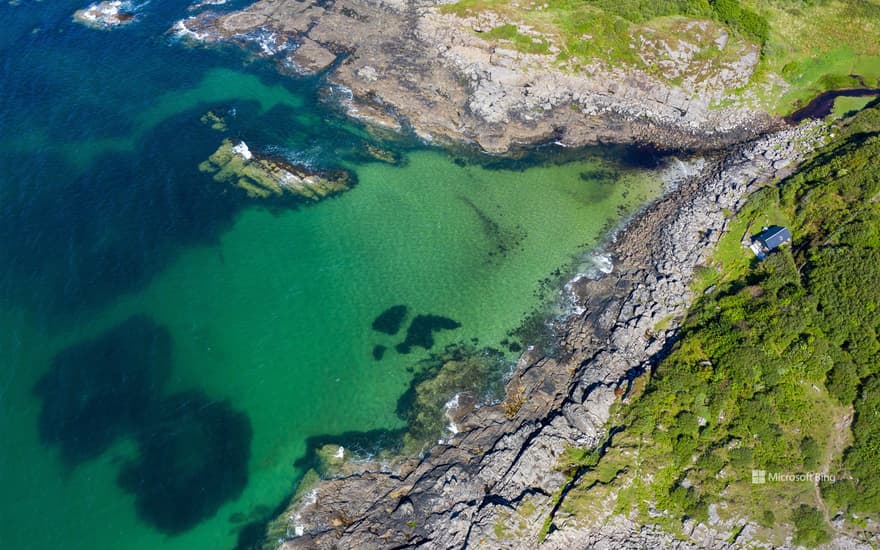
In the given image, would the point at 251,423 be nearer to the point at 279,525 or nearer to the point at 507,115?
the point at 279,525

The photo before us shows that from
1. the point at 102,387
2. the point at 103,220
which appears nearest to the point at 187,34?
the point at 103,220

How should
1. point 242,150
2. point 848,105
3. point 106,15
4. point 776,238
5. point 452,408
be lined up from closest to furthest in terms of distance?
point 452,408, point 776,238, point 242,150, point 848,105, point 106,15

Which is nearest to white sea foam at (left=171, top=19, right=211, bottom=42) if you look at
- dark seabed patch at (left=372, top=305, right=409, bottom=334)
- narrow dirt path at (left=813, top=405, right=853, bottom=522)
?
dark seabed patch at (left=372, top=305, right=409, bottom=334)

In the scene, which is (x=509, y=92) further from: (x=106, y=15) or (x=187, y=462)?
(x=106, y=15)

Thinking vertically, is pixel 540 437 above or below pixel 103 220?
above

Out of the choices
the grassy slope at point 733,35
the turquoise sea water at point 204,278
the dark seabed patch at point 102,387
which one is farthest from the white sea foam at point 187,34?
the dark seabed patch at point 102,387

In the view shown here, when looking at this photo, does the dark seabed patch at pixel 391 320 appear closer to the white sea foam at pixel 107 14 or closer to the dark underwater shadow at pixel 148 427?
the dark underwater shadow at pixel 148 427
